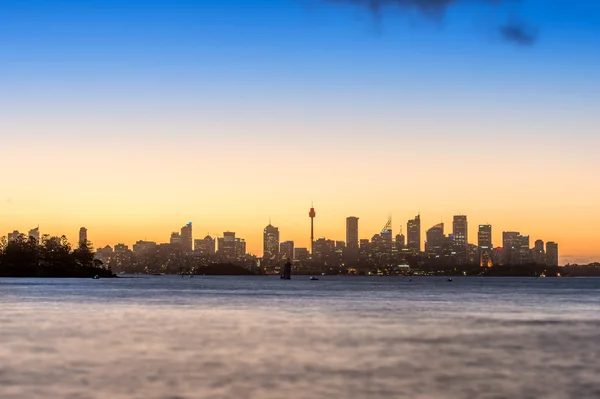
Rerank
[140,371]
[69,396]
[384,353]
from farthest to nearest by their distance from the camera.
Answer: [384,353], [140,371], [69,396]

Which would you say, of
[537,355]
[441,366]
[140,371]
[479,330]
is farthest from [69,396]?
[479,330]

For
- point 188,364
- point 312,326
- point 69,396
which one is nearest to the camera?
point 69,396

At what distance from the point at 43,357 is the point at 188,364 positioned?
378 inches

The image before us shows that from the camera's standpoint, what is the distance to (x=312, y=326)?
266 ft

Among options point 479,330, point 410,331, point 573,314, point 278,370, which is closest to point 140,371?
point 278,370

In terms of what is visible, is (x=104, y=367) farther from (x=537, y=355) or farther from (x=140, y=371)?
(x=537, y=355)

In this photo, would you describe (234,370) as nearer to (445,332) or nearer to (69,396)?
(69,396)

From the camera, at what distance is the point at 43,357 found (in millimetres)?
51781

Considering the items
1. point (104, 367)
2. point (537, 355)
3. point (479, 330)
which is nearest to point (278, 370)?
point (104, 367)

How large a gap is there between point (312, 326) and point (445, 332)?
1291 centimetres

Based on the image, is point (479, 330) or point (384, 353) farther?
point (479, 330)

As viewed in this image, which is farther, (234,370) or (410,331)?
(410,331)

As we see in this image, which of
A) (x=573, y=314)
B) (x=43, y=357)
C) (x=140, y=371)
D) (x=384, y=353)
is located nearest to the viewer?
(x=140, y=371)

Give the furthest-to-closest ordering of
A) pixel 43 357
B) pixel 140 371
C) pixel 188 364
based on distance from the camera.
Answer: pixel 43 357, pixel 188 364, pixel 140 371
